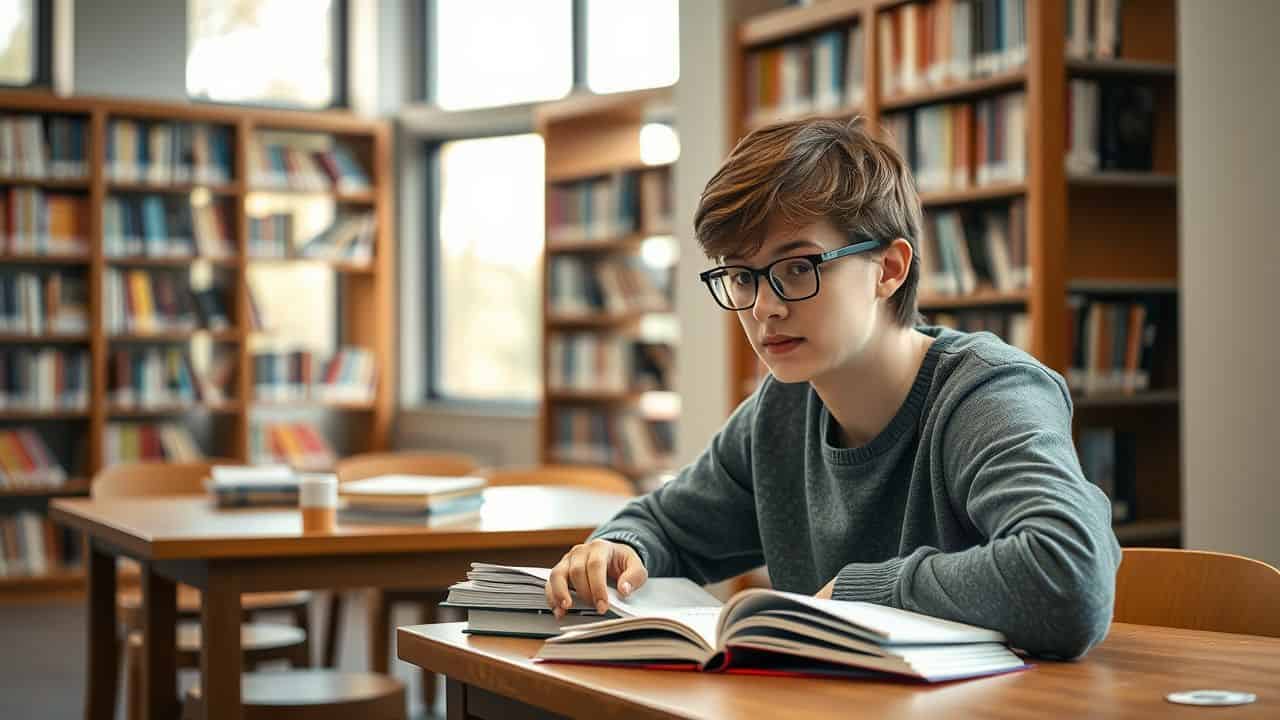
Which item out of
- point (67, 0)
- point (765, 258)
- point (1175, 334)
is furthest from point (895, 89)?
point (67, 0)

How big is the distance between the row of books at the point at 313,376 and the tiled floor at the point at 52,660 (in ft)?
3.55

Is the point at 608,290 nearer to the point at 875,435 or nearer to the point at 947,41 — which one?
the point at 947,41

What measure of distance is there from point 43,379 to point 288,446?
1171 millimetres

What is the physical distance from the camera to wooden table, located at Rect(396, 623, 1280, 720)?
1.12 metres

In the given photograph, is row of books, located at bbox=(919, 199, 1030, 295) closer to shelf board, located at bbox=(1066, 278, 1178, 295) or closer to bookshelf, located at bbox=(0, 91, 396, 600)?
shelf board, located at bbox=(1066, 278, 1178, 295)

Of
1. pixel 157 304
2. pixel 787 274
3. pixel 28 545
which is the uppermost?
pixel 157 304

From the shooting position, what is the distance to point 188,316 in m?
6.66

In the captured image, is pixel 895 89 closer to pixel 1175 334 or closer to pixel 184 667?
pixel 1175 334

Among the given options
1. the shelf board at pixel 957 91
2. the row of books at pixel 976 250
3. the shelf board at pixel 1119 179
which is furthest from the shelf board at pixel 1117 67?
the row of books at pixel 976 250

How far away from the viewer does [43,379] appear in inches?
249

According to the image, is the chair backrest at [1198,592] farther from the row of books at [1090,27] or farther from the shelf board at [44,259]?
the shelf board at [44,259]

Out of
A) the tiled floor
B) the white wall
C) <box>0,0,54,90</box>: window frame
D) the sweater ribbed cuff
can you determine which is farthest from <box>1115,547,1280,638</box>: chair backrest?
<box>0,0,54,90</box>: window frame

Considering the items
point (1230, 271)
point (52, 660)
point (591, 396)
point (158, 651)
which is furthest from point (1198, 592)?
point (591, 396)

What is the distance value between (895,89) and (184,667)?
263 centimetres
